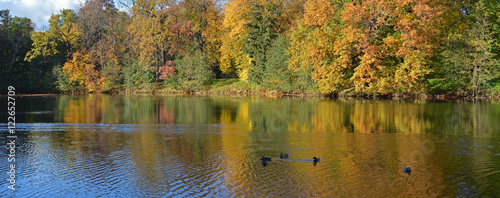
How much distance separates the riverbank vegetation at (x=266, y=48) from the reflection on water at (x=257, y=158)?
19.1 metres

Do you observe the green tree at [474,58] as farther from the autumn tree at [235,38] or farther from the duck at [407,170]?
the duck at [407,170]

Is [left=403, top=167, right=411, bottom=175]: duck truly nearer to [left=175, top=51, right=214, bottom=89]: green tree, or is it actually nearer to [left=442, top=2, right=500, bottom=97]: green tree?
[left=442, top=2, right=500, bottom=97]: green tree

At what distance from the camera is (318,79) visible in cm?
4525

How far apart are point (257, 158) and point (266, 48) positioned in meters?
41.2

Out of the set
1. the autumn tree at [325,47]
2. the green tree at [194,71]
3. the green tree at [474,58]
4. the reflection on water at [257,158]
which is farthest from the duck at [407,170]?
the green tree at [194,71]

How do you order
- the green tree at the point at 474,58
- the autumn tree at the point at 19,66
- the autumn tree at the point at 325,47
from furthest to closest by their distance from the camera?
the autumn tree at the point at 19,66
the autumn tree at the point at 325,47
the green tree at the point at 474,58

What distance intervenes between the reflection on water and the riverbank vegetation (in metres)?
19.1

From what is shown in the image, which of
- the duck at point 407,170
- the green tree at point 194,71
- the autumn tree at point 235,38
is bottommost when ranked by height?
the duck at point 407,170

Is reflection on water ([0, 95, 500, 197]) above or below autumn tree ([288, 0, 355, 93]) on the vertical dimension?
below

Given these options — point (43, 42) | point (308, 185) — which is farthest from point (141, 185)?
point (43, 42)

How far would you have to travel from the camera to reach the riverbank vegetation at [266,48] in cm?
4128

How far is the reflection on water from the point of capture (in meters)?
10.5

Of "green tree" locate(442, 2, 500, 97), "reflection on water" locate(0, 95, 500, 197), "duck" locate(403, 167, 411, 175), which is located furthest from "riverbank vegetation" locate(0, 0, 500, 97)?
"duck" locate(403, 167, 411, 175)

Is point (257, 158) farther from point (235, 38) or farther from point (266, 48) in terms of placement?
point (235, 38)
